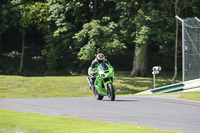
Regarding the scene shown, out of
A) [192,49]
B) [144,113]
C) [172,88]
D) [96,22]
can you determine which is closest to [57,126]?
[144,113]

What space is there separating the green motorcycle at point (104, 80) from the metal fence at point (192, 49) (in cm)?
716

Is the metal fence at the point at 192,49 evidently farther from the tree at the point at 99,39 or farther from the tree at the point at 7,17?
the tree at the point at 7,17

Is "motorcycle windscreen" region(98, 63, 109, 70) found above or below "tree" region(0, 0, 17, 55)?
below

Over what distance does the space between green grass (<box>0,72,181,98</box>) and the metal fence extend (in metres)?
8.09

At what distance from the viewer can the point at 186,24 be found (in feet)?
72.3

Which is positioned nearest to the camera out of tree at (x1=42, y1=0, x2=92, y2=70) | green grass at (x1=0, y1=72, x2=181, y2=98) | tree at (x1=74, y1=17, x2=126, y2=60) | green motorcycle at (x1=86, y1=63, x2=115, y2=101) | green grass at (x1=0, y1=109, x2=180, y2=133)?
green grass at (x1=0, y1=109, x2=180, y2=133)

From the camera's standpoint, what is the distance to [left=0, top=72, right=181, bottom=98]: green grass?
2764cm

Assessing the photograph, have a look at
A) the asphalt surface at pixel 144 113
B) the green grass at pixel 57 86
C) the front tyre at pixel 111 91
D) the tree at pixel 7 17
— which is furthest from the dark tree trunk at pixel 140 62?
the asphalt surface at pixel 144 113

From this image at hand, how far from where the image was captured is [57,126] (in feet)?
28.1

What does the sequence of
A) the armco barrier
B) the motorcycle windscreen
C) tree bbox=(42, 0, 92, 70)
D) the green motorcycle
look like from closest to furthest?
1. the green motorcycle
2. the motorcycle windscreen
3. the armco barrier
4. tree bbox=(42, 0, 92, 70)

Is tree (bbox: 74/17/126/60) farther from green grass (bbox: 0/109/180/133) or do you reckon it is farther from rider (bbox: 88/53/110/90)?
green grass (bbox: 0/109/180/133)

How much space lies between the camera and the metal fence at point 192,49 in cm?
2134

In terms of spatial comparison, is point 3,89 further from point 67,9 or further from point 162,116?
point 162,116

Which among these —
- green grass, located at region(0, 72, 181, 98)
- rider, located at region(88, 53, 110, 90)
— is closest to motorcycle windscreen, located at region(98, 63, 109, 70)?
rider, located at region(88, 53, 110, 90)
